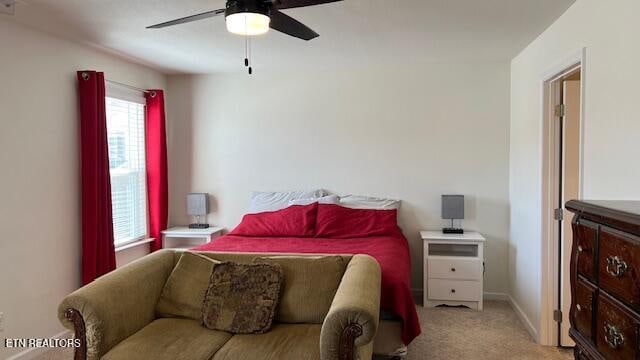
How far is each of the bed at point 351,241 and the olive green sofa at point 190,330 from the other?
41cm

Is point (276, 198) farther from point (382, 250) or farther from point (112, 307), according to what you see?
point (112, 307)

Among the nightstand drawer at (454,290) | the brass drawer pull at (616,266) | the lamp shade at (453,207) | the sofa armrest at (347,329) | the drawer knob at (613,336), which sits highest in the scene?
the brass drawer pull at (616,266)

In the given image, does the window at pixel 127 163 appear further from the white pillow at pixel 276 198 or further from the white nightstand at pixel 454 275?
the white nightstand at pixel 454 275

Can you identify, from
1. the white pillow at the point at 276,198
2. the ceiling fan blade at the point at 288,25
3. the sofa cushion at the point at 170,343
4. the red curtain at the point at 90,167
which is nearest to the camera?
the sofa cushion at the point at 170,343

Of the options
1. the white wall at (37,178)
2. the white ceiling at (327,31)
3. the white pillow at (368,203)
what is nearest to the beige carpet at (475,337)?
the white pillow at (368,203)

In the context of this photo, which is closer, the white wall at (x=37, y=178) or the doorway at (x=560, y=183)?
the white wall at (x=37, y=178)

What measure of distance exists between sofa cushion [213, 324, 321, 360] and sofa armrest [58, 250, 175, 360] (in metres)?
0.54

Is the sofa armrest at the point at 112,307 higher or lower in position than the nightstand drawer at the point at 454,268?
higher

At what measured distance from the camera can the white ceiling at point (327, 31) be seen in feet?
8.83

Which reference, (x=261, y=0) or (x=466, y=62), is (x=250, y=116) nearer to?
(x=466, y=62)

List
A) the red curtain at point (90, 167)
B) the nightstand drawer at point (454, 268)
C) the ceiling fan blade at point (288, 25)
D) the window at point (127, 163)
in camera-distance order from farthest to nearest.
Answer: the window at point (127, 163)
the nightstand drawer at point (454, 268)
the red curtain at point (90, 167)
the ceiling fan blade at point (288, 25)

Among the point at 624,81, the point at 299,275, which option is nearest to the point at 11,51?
the point at 299,275

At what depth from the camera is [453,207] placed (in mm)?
4141

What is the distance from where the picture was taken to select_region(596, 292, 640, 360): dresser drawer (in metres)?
1.24
